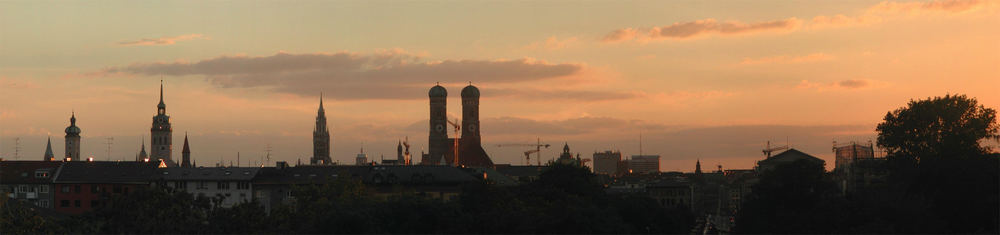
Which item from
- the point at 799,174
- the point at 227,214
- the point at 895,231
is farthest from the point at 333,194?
the point at 895,231

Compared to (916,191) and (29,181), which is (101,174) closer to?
(29,181)

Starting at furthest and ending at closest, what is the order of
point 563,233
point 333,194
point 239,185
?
point 239,185
point 333,194
point 563,233

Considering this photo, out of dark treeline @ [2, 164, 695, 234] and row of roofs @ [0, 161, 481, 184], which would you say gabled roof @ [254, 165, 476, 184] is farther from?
dark treeline @ [2, 164, 695, 234]

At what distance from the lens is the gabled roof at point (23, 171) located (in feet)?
631

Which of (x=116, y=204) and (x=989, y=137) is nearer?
(x=116, y=204)

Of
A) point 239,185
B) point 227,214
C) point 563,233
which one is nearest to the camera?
point 563,233

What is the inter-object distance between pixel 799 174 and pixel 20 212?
67457 mm

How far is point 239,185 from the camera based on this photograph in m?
195

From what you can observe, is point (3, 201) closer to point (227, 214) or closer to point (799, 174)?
point (227, 214)

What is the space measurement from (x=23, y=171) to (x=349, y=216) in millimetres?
104786

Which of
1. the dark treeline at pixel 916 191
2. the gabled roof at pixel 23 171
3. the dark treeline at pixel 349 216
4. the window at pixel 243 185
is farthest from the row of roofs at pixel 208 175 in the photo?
the dark treeline at pixel 916 191

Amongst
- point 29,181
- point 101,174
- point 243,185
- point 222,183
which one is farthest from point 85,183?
point 243,185

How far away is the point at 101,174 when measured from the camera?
635 feet

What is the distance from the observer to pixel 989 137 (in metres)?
151
